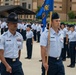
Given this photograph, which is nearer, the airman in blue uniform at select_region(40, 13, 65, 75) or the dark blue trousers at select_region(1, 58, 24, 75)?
the dark blue trousers at select_region(1, 58, 24, 75)

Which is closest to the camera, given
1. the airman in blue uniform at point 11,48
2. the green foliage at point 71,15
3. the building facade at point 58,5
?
the airman in blue uniform at point 11,48

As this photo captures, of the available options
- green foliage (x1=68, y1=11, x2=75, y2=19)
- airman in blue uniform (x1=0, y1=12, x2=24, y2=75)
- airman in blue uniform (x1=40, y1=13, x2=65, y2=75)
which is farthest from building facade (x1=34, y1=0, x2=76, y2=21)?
airman in blue uniform (x1=0, y1=12, x2=24, y2=75)

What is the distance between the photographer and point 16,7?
43.8 m

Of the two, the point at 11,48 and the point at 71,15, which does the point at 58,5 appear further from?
the point at 11,48

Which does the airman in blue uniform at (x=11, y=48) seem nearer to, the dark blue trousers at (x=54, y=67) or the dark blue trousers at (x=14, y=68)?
the dark blue trousers at (x=14, y=68)

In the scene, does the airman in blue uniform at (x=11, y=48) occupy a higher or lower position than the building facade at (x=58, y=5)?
lower

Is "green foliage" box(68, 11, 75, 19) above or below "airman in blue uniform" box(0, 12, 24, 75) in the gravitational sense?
below

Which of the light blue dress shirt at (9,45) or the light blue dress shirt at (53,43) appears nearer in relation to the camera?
the light blue dress shirt at (9,45)

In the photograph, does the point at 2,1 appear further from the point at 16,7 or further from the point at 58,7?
the point at 16,7

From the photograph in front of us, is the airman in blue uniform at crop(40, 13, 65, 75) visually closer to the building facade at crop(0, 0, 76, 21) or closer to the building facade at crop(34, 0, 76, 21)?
the building facade at crop(0, 0, 76, 21)

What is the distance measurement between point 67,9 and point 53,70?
8931 cm

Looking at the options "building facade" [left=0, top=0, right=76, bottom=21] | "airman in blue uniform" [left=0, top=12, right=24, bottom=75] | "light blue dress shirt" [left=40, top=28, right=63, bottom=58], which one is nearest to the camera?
"airman in blue uniform" [left=0, top=12, right=24, bottom=75]

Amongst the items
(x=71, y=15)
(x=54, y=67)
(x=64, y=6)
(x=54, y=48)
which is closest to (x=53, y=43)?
(x=54, y=48)

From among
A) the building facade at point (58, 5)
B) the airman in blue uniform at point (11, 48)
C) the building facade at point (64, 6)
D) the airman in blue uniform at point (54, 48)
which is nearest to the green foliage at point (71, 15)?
the building facade at point (64, 6)
